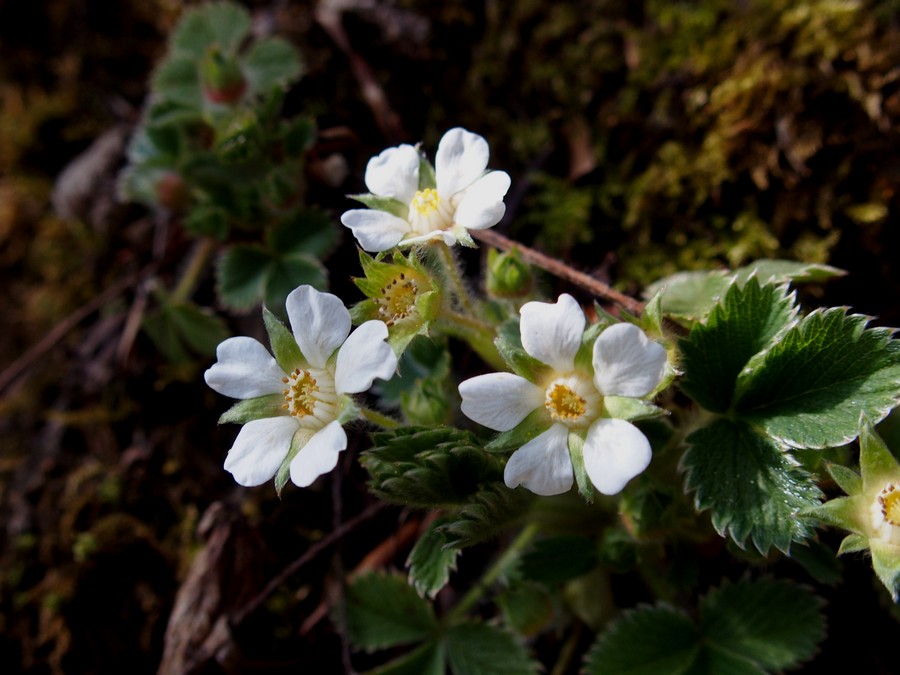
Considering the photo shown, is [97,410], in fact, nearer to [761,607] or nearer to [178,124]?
[178,124]

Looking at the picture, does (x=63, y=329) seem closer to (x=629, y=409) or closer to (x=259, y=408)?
(x=259, y=408)

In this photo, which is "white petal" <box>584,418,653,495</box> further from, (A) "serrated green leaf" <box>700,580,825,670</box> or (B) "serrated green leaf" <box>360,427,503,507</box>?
(A) "serrated green leaf" <box>700,580,825,670</box>

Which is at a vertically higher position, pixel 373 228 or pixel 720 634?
pixel 373 228

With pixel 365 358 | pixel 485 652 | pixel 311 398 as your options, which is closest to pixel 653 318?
pixel 365 358

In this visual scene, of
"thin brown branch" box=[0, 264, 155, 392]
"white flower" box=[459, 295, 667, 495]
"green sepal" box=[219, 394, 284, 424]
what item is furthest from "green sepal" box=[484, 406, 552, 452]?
"thin brown branch" box=[0, 264, 155, 392]

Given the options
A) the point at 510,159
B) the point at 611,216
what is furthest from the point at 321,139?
the point at 611,216

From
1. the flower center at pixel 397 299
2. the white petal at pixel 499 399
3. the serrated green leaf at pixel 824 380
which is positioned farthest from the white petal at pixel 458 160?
the serrated green leaf at pixel 824 380

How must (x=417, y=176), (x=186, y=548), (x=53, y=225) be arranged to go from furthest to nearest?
1. (x=53, y=225)
2. (x=186, y=548)
3. (x=417, y=176)
